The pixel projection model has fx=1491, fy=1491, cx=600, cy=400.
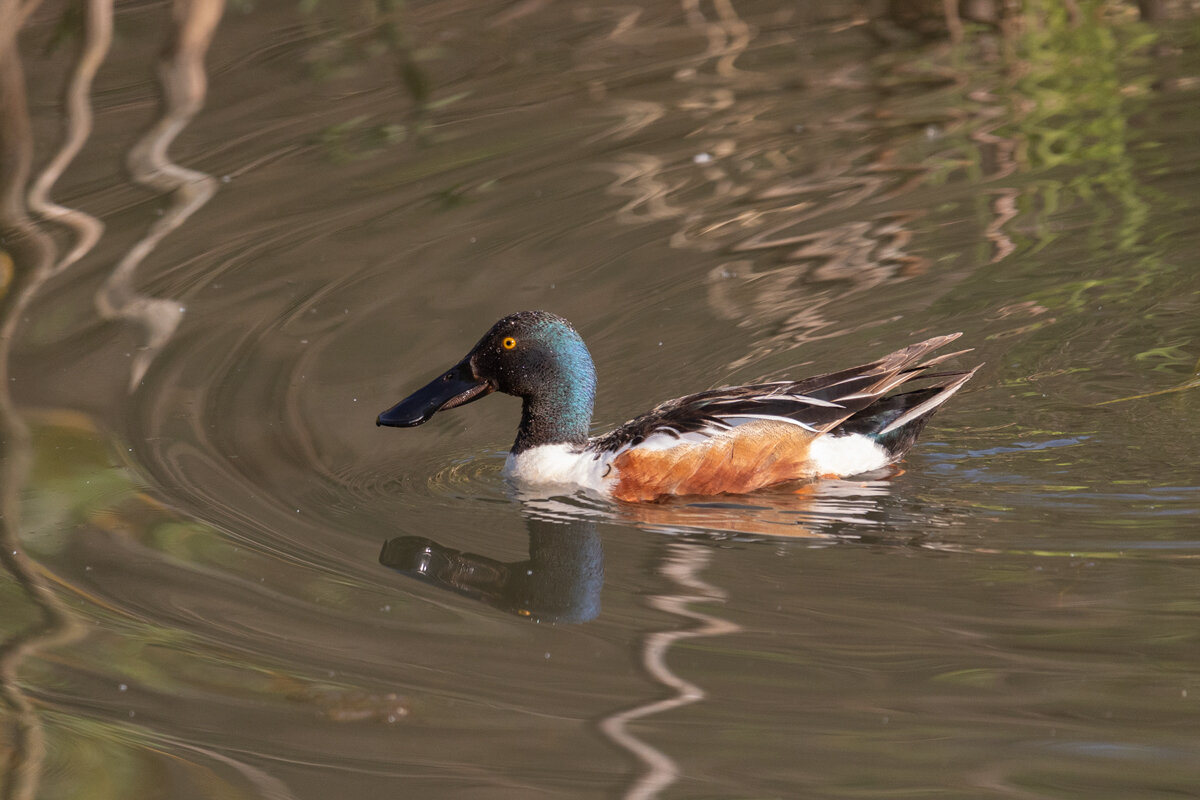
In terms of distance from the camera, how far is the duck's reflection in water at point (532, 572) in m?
4.86

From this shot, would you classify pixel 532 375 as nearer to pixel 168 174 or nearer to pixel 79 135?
pixel 168 174

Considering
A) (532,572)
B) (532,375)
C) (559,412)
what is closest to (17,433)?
(532,375)

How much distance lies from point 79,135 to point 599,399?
4681 millimetres

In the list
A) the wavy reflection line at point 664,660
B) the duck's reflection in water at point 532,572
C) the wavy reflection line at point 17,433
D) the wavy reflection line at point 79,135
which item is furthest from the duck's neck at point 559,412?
the wavy reflection line at point 79,135

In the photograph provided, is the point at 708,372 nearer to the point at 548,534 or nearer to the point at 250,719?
the point at 548,534

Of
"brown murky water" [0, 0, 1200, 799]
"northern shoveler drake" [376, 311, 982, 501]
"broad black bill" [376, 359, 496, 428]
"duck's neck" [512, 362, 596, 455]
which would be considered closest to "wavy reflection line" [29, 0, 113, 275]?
"brown murky water" [0, 0, 1200, 799]

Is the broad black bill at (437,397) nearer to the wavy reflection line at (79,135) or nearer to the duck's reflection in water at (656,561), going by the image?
the duck's reflection in water at (656,561)

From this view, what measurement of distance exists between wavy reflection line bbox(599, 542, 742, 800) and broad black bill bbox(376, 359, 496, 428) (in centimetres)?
137

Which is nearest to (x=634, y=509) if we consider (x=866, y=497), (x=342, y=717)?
(x=866, y=497)

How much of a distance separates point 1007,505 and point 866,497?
0.60 metres

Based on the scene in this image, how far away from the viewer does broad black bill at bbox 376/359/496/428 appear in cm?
609

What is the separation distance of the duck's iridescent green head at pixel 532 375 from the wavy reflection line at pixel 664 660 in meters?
1.12

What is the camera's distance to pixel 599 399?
6.95 metres

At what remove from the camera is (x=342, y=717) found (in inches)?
157
